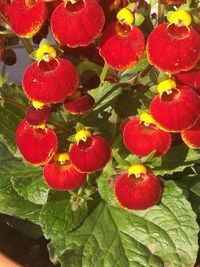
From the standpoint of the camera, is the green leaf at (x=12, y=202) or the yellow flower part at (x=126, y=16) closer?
the yellow flower part at (x=126, y=16)

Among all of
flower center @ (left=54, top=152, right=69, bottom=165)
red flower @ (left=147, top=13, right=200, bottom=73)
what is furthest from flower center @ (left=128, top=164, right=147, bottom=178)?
red flower @ (left=147, top=13, right=200, bottom=73)

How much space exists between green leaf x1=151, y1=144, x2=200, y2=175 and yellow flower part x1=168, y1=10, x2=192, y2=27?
37 cm

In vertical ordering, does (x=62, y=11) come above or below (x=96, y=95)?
above

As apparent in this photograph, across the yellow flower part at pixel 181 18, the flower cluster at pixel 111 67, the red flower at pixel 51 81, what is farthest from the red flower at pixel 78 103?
the yellow flower part at pixel 181 18

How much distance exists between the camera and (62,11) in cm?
86

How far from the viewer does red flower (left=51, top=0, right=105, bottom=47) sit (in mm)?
841

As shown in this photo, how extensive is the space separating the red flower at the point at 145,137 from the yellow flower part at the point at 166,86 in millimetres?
65

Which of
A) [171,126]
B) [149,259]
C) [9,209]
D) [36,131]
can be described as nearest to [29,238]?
[9,209]

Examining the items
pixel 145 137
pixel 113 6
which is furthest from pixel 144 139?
pixel 113 6

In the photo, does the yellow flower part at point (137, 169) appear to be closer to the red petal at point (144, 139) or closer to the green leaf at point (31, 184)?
the red petal at point (144, 139)

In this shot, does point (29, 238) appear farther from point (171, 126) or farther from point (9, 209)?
point (171, 126)

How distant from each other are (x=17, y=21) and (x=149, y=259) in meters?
0.50

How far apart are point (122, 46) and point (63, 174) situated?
0.26 meters

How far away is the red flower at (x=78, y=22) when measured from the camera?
84 cm
